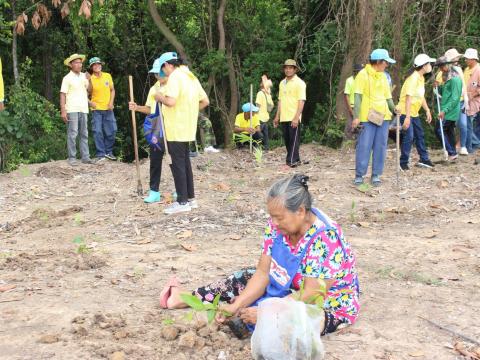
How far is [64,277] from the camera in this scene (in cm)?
462

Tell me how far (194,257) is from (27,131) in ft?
23.1

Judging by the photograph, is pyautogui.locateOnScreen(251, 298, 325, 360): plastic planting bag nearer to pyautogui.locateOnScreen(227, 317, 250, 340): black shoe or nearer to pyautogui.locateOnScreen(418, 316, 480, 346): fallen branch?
pyautogui.locateOnScreen(227, 317, 250, 340): black shoe

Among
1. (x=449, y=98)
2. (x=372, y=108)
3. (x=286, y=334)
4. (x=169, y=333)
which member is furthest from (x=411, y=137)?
(x=286, y=334)

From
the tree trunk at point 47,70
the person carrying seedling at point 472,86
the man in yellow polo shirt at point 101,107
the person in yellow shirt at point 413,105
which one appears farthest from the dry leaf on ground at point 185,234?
the tree trunk at point 47,70

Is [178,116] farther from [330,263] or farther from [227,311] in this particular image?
[330,263]

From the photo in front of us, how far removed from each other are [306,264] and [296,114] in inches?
246

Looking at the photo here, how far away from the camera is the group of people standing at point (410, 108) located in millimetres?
7637

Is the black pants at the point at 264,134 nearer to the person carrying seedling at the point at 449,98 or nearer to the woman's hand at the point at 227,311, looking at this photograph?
the person carrying seedling at the point at 449,98

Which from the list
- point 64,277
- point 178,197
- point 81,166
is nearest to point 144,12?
point 81,166

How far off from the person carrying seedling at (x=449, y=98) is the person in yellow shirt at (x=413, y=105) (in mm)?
683

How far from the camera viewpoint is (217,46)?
15.1 metres

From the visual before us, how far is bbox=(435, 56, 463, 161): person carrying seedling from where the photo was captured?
9.32 m

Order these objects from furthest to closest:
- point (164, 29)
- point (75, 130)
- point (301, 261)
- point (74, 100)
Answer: point (164, 29)
point (75, 130)
point (74, 100)
point (301, 261)

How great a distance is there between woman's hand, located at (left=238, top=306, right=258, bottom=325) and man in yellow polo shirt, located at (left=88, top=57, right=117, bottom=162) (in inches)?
296
